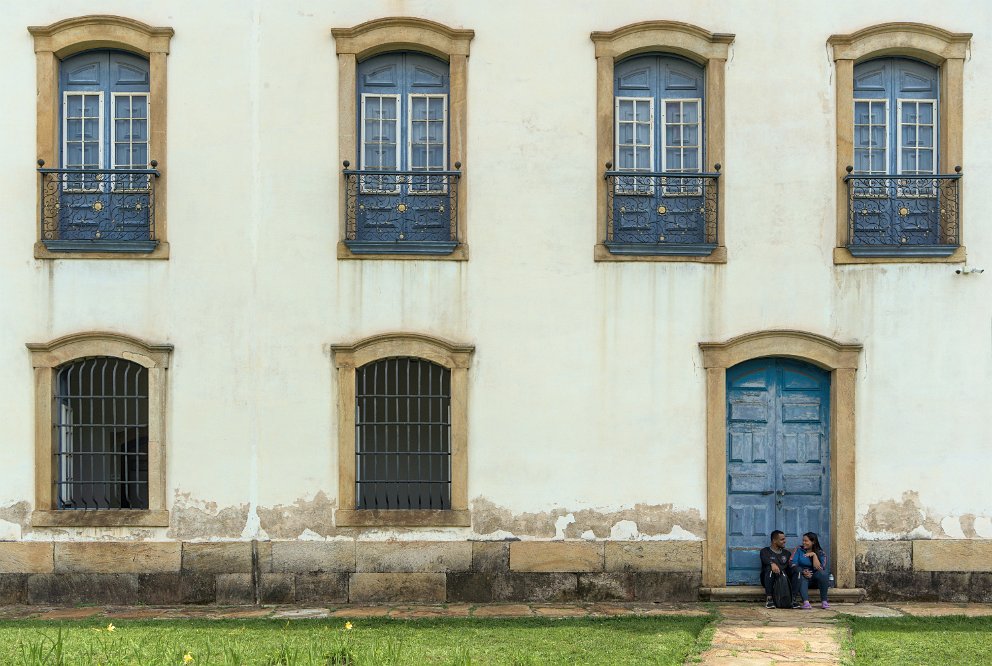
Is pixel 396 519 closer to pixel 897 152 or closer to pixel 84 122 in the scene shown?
pixel 84 122

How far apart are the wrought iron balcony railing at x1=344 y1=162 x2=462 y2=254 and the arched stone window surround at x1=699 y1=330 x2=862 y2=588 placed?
2.99 meters

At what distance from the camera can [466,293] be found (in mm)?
11305

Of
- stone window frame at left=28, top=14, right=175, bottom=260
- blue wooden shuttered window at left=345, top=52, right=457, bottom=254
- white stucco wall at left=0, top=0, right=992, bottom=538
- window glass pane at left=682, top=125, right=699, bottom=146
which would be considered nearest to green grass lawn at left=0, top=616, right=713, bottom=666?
white stucco wall at left=0, top=0, right=992, bottom=538

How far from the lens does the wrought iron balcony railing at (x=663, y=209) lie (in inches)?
449

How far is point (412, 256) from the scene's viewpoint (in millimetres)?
11273

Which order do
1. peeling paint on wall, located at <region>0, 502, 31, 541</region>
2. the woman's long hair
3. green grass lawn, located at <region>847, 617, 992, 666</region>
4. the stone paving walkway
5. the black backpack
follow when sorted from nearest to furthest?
green grass lawn, located at <region>847, 617, 992, 666</region>
the stone paving walkway
the black backpack
the woman's long hair
peeling paint on wall, located at <region>0, 502, 31, 541</region>

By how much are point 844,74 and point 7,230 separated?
8745 millimetres

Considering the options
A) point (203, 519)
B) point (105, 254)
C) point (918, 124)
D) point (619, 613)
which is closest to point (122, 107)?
point (105, 254)

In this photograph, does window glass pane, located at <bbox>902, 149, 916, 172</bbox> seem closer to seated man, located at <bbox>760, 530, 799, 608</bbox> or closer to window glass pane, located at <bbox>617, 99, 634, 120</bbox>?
window glass pane, located at <bbox>617, 99, 634, 120</bbox>

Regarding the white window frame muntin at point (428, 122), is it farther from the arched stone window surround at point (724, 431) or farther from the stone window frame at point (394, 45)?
the arched stone window surround at point (724, 431)

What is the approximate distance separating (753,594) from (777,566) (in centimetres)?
50

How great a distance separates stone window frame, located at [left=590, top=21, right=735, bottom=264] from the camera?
1130 cm

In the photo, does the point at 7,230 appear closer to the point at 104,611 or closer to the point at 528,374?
the point at 104,611

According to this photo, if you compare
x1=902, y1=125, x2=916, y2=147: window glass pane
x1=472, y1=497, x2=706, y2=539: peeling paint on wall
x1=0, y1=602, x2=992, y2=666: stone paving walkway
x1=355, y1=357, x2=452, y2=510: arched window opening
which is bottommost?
x1=0, y1=602, x2=992, y2=666: stone paving walkway
